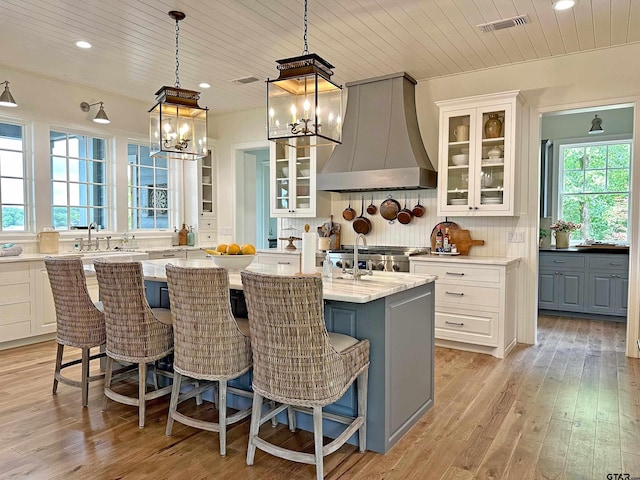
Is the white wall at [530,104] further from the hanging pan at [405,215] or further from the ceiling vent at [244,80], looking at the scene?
the ceiling vent at [244,80]

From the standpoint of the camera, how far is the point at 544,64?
441 cm

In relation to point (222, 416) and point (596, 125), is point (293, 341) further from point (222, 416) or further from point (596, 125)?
point (596, 125)

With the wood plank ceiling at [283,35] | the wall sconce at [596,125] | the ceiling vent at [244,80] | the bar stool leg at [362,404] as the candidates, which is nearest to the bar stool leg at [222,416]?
the bar stool leg at [362,404]

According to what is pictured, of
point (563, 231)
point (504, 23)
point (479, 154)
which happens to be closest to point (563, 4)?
point (504, 23)

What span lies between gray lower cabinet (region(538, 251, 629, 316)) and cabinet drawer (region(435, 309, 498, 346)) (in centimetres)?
235

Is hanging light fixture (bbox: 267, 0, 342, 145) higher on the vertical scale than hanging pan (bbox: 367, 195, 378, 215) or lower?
higher

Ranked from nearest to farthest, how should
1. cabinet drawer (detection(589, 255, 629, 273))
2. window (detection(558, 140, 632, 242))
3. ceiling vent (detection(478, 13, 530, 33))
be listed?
ceiling vent (detection(478, 13, 530, 33)), cabinet drawer (detection(589, 255, 629, 273)), window (detection(558, 140, 632, 242))

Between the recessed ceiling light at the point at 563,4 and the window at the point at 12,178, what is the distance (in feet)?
16.9

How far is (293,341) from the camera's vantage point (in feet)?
6.70

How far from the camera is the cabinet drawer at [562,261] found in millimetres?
5812

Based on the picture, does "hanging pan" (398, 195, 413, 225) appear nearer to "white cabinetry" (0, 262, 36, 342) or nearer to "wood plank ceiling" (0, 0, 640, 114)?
"wood plank ceiling" (0, 0, 640, 114)

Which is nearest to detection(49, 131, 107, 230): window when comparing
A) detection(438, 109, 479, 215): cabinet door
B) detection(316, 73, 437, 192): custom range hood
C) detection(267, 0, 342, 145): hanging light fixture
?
detection(316, 73, 437, 192): custom range hood

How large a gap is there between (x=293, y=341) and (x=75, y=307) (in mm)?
1707

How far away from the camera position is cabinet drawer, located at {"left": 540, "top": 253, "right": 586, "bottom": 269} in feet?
19.1
